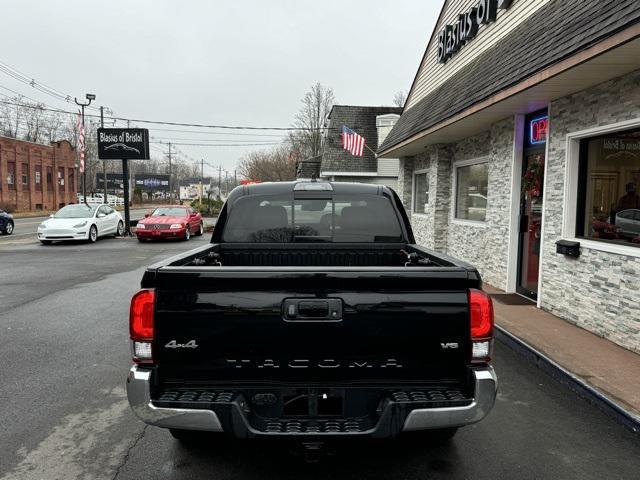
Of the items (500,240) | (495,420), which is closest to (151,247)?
(500,240)

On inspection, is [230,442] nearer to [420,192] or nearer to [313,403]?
[313,403]

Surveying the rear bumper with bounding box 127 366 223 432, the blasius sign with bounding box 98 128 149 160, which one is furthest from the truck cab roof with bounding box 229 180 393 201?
the blasius sign with bounding box 98 128 149 160

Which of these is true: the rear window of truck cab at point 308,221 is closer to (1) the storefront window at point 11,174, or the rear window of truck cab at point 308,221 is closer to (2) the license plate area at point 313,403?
(2) the license plate area at point 313,403

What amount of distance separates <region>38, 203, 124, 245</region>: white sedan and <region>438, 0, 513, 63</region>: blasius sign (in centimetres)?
1343

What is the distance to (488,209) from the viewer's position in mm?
9391

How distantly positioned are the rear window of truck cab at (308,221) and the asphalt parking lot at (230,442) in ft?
5.65

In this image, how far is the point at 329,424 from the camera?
257 centimetres

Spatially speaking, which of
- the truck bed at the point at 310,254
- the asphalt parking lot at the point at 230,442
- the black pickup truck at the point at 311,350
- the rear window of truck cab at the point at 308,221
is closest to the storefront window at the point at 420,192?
the asphalt parking lot at the point at 230,442

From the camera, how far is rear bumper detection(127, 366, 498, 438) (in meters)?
2.49

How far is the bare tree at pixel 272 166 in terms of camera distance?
177ft

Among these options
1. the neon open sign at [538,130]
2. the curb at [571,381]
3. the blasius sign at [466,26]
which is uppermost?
the blasius sign at [466,26]

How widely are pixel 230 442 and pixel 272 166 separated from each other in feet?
180

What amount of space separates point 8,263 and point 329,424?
13.1m

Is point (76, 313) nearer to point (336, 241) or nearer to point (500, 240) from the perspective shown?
point (336, 241)
